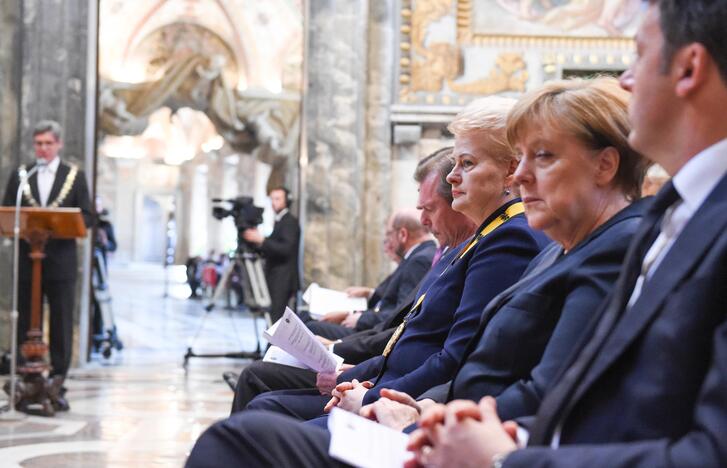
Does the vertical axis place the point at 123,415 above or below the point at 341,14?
below

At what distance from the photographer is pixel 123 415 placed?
711cm

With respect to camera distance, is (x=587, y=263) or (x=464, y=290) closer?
(x=587, y=263)

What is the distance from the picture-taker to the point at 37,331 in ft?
23.6

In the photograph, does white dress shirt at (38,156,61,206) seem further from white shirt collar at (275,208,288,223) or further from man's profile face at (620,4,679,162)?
man's profile face at (620,4,679,162)

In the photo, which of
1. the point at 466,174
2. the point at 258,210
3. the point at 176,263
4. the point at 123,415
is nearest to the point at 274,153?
the point at 258,210

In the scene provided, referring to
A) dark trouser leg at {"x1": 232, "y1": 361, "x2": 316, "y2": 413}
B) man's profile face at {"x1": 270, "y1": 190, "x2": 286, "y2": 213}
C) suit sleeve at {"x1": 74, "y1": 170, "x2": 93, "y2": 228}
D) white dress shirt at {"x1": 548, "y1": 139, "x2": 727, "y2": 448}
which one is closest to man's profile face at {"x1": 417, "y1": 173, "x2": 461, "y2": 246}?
dark trouser leg at {"x1": 232, "y1": 361, "x2": 316, "y2": 413}

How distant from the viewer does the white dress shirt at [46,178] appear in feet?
26.6

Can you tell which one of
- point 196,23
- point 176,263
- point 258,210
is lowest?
point 176,263

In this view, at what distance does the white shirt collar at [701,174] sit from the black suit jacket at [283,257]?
27.4ft

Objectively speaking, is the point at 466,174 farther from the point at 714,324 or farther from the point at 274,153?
the point at 274,153

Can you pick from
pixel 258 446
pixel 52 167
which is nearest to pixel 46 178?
pixel 52 167

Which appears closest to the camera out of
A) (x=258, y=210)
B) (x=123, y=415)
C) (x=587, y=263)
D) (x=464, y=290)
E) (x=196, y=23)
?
(x=587, y=263)

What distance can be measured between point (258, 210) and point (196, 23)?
13942 millimetres

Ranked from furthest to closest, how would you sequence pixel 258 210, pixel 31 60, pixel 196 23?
1. pixel 196 23
2. pixel 258 210
3. pixel 31 60
